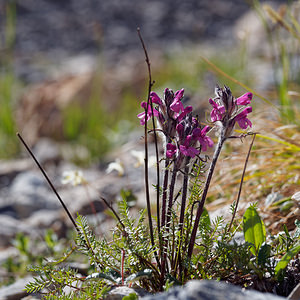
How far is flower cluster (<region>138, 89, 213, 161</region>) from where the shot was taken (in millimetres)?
1182

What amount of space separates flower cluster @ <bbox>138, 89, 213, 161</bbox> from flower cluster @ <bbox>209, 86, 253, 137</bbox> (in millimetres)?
65

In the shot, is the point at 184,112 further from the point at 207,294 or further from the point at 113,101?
the point at 113,101

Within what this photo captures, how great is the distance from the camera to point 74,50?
11.4 metres

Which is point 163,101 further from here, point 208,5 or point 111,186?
point 208,5

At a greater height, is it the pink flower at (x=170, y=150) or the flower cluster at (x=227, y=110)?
the flower cluster at (x=227, y=110)

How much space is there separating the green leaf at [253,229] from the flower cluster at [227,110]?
29 cm

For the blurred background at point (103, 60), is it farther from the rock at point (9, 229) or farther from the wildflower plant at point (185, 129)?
the rock at point (9, 229)

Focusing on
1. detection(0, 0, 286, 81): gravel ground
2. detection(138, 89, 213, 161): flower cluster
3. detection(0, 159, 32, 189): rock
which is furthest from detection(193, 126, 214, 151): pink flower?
detection(0, 0, 286, 81): gravel ground

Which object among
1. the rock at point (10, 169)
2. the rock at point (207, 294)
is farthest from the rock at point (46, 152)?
the rock at point (207, 294)

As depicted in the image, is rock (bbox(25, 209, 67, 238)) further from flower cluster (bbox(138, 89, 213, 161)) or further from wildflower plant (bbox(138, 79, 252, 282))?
flower cluster (bbox(138, 89, 213, 161))

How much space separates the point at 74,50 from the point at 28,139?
21.7 ft

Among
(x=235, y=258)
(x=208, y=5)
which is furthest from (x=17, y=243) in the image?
(x=208, y=5)

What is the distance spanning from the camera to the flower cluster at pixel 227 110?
1.17 metres

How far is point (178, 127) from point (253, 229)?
433mm
